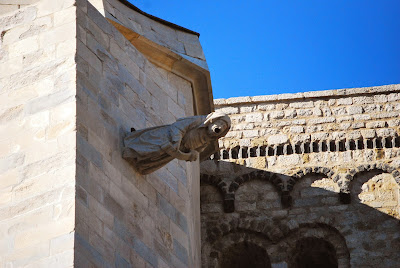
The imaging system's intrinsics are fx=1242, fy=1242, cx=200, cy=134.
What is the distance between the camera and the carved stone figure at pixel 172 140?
12367mm

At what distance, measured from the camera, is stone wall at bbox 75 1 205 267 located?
11.5m

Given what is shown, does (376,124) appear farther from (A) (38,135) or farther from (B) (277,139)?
(A) (38,135)

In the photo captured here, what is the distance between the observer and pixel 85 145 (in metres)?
11.7

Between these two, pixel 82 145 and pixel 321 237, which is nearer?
pixel 82 145

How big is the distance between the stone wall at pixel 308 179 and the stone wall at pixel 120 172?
10.4 ft

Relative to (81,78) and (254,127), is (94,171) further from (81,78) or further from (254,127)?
(254,127)

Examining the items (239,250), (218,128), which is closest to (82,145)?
(218,128)

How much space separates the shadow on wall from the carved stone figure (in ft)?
16.2

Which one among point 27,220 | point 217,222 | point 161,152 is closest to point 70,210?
point 27,220

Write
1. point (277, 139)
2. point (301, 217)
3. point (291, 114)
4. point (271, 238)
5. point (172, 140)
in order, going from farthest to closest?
point (291, 114), point (277, 139), point (301, 217), point (271, 238), point (172, 140)

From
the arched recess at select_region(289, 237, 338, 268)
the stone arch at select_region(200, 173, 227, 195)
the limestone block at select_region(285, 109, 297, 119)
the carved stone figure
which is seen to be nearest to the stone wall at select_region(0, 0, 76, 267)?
the carved stone figure

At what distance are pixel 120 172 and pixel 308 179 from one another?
19.9 feet

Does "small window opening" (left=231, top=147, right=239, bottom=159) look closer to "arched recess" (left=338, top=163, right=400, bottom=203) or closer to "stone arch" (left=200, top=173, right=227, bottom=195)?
"stone arch" (left=200, top=173, right=227, bottom=195)

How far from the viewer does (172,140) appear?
40.6 feet
